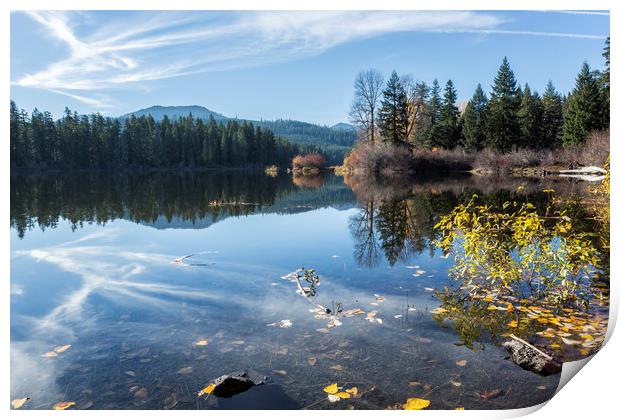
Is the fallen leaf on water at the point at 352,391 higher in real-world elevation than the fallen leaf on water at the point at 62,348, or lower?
lower

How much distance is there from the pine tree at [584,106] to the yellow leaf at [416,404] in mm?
3887

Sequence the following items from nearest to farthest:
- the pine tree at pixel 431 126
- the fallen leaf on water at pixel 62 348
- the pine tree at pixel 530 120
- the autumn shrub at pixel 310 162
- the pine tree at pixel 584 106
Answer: the fallen leaf on water at pixel 62 348
the pine tree at pixel 584 106
the pine tree at pixel 530 120
the pine tree at pixel 431 126
the autumn shrub at pixel 310 162

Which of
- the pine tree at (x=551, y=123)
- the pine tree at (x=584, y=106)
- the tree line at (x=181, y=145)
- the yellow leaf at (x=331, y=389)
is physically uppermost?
the tree line at (x=181, y=145)

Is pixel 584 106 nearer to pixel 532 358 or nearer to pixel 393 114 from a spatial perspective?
pixel 532 358

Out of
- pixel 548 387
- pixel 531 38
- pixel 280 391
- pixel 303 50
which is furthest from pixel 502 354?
pixel 303 50

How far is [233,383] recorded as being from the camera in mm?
3154

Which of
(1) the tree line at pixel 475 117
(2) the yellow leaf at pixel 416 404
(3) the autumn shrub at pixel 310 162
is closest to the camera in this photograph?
(2) the yellow leaf at pixel 416 404

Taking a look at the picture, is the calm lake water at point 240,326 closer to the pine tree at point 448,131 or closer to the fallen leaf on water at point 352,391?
the fallen leaf on water at point 352,391

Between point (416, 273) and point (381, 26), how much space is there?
3627mm

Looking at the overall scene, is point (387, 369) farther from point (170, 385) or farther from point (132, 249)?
point (132, 249)

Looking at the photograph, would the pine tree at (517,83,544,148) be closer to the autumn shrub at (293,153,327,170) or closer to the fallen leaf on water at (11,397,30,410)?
the fallen leaf on water at (11,397,30,410)

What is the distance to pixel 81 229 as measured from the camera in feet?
36.2

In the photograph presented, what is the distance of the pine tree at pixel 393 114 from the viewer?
19516mm

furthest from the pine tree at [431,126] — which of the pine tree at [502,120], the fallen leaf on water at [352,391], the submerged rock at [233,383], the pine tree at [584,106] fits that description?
the submerged rock at [233,383]
